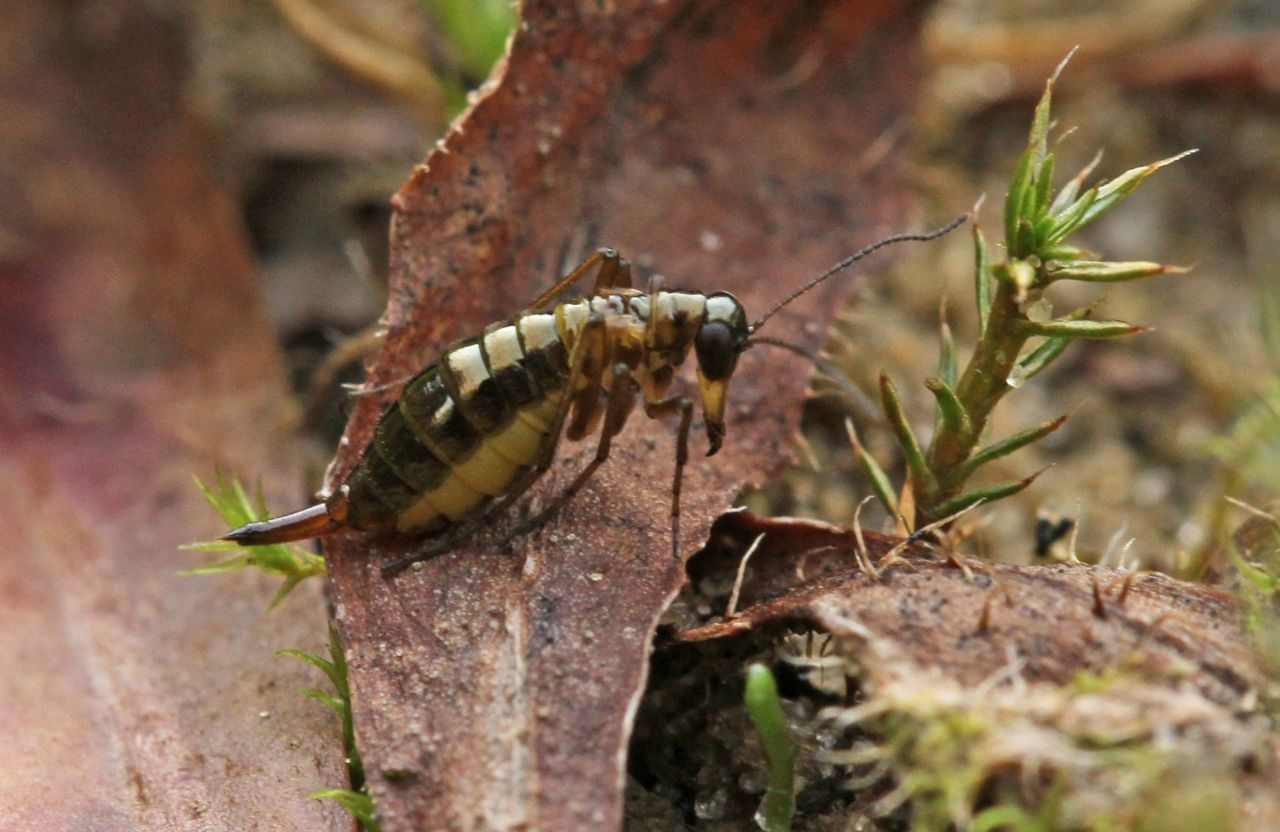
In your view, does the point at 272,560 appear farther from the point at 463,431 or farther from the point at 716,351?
the point at 716,351

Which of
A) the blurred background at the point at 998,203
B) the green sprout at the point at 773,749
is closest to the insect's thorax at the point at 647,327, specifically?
the blurred background at the point at 998,203

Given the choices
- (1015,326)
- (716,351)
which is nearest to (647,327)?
(716,351)

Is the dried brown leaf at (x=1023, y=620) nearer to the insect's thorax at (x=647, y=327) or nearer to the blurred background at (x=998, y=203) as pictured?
the blurred background at (x=998, y=203)

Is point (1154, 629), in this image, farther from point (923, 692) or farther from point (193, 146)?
point (193, 146)

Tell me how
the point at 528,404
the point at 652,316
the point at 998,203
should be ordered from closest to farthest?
the point at 528,404, the point at 652,316, the point at 998,203

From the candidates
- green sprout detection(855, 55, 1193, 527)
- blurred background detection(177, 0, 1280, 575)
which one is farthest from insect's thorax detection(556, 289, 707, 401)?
green sprout detection(855, 55, 1193, 527)

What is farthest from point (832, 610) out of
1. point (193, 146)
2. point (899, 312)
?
point (193, 146)

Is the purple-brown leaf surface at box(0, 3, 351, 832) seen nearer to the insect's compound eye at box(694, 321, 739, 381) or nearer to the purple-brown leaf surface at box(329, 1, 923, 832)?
the purple-brown leaf surface at box(329, 1, 923, 832)
